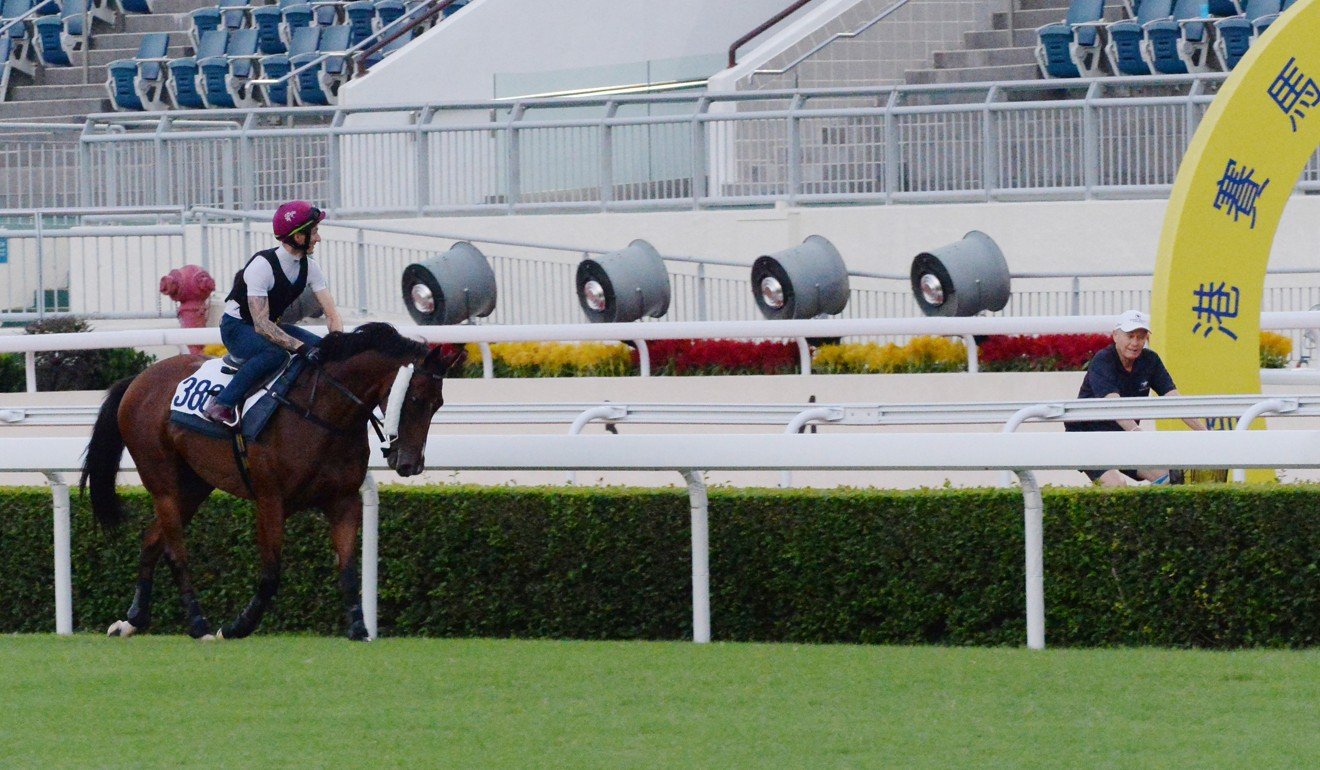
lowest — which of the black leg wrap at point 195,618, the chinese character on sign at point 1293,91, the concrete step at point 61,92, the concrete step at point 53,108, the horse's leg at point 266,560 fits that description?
the black leg wrap at point 195,618

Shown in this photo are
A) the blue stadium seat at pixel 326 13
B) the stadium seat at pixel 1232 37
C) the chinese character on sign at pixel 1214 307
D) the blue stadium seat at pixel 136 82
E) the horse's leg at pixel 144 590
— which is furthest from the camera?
the blue stadium seat at pixel 326 13

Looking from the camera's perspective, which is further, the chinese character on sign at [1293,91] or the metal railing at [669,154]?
the metal railing at [669,154]

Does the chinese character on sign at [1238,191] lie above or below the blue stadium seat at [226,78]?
below

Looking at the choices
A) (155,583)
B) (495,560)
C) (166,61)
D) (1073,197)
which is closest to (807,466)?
(495,560)

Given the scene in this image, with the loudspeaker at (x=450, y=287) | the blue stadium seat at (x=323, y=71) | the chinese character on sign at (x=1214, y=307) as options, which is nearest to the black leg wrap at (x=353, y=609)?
the chinese character on sign at (x=1214, y=307)

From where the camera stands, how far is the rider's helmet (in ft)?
23.1

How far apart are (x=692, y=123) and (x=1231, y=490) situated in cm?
940

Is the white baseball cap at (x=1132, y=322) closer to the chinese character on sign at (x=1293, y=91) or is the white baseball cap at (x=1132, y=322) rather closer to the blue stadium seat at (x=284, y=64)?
the chinese character on sign at (x=1293, y=91)

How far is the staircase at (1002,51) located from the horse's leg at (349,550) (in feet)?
42.2

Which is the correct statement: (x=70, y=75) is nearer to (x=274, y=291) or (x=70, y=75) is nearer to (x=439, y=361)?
(x=274, y=291)

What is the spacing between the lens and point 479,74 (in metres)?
19.6

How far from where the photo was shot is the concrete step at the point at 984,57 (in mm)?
19016

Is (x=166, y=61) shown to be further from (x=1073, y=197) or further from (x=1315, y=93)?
(x=1315, y=93)

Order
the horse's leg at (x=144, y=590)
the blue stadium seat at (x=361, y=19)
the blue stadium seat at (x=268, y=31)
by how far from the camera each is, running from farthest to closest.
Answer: the blue stadium seat at (x=268, y=31), the blue stadium seat at (x=361, y=19), the horse's leg at (x=144, y=590)
